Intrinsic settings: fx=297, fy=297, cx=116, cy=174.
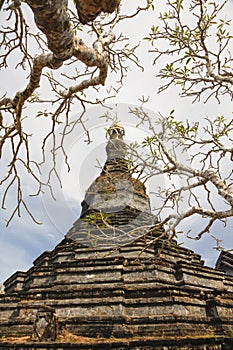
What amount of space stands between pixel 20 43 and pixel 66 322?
280 inches

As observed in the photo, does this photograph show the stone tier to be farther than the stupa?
Yes

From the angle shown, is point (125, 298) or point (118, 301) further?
point (125, 298)

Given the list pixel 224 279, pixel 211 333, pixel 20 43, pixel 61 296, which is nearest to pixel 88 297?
pixel 61 296

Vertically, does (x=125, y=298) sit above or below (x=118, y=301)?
above

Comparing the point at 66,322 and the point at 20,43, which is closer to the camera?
the point at 20,43

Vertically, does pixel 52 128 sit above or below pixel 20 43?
below

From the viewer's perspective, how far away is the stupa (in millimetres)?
6629

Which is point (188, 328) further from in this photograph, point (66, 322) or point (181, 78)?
point (181, 78)

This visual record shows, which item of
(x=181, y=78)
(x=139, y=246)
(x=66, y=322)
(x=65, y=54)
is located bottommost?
(x=66, y=322)

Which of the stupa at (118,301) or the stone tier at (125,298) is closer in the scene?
the stupa at (118,301)

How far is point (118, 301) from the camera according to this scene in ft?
28.5

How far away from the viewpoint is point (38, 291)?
9.86m

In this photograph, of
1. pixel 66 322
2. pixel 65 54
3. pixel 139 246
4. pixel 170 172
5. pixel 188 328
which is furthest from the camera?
pixel 139 246

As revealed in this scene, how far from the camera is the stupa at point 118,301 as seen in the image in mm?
6629
